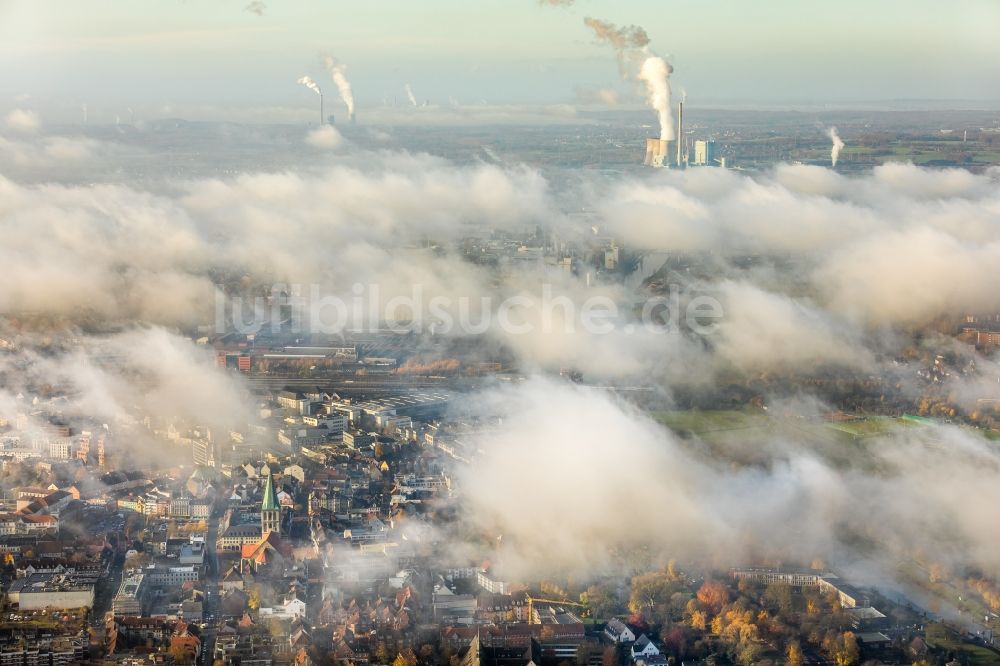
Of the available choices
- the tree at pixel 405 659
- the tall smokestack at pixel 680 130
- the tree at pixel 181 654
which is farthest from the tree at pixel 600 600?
the tall smokestack at pixel 680 130

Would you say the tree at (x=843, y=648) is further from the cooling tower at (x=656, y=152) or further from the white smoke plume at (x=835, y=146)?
the cooling tower at (x=656, y=152)

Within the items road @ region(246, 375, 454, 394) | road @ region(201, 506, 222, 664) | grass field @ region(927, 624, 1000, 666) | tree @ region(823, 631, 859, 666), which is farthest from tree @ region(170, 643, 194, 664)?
road @ region(246, 375, 454, 394)

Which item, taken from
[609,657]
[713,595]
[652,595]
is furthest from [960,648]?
[609,657]

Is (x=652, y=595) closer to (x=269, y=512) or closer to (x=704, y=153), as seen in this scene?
(x=269, y=512)

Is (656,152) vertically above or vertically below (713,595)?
above

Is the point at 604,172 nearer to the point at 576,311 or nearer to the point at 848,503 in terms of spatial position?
the point at 576,311

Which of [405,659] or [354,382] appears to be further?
[354,382]

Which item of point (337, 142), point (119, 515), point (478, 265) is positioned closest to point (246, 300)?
point (478, 265)

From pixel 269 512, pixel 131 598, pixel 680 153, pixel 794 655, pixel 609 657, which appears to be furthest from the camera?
pixel 680 153
